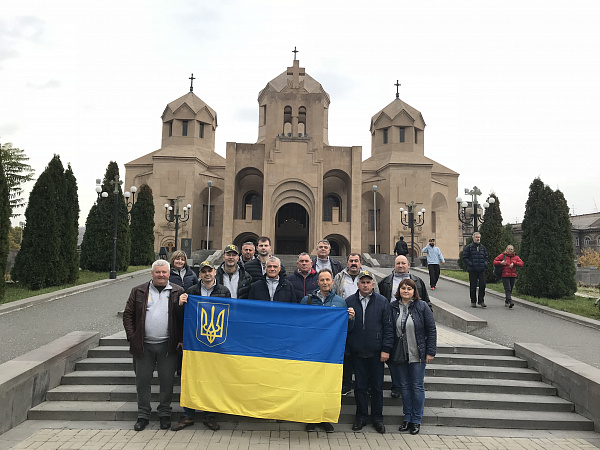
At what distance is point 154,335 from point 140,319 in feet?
0.80

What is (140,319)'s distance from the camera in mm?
4660

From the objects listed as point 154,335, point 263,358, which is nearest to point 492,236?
point 263,358

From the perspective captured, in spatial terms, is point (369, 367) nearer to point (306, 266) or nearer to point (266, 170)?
point (306, 266)

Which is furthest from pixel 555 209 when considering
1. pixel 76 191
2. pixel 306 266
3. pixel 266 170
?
pixel 266 170

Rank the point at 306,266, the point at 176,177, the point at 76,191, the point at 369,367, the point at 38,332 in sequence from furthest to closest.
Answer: the point at 176,177
the point at 76,191
the point at 38,332
the point at 306,266
the point at 369,367

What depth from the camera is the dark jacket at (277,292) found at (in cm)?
507

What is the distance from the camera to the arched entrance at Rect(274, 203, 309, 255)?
35.2 metres

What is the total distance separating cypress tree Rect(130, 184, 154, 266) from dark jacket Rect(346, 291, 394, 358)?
18880 mm

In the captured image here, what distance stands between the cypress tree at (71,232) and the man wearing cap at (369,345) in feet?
39.0

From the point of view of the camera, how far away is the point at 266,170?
1167 inches

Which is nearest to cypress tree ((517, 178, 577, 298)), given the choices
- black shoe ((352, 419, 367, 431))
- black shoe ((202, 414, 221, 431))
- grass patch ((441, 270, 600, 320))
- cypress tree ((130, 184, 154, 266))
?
grass patch ((441, 270, 600, 320))

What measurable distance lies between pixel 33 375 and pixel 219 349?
234 centimetres

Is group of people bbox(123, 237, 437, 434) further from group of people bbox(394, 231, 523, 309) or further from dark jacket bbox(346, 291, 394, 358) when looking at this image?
group of people bbox(394, 231, 523, 309)

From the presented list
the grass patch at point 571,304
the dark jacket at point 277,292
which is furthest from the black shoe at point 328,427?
the grass patch at point 571,304
